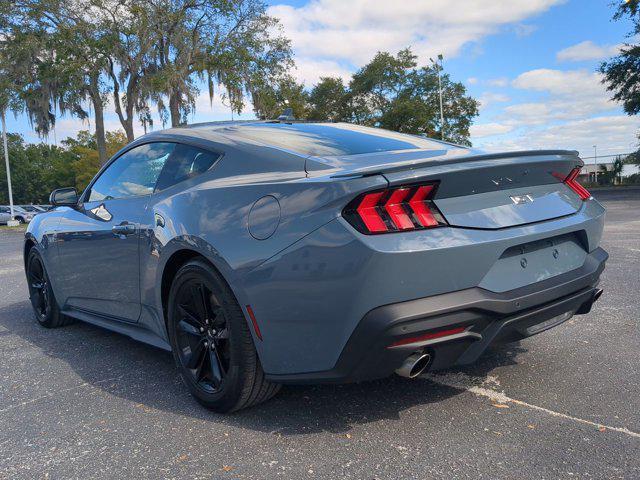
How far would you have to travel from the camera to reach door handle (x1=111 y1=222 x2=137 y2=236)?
340cm

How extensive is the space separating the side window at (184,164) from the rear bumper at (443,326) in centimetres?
127

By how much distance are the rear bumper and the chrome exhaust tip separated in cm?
3

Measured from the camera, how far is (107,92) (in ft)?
88.4

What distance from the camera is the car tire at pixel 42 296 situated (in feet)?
15.8

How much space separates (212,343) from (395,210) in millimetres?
1230

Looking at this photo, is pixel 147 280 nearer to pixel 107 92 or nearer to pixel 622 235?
pixel 622 235

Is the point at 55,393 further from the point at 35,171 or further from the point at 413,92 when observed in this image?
the point at 35,171

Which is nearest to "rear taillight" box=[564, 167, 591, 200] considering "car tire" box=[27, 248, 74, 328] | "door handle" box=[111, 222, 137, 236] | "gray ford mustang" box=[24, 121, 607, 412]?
"gray ford mustang" box=[24, 121, 607, 412]

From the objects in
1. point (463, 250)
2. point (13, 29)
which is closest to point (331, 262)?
point (463, 250)

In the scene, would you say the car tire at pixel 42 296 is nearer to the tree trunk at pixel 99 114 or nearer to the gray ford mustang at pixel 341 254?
the gray ford mustang at pixel 341 254

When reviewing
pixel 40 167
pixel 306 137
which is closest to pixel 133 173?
pixel 306 137

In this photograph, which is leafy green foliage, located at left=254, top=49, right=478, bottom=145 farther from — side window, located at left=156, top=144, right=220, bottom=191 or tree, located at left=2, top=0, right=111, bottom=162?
side window, located at left=156, top=144, right=220, bottom=191

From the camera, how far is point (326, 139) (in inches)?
125

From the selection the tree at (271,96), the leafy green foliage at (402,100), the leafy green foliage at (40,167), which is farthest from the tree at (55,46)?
the leafy green foliage at (40,167)
